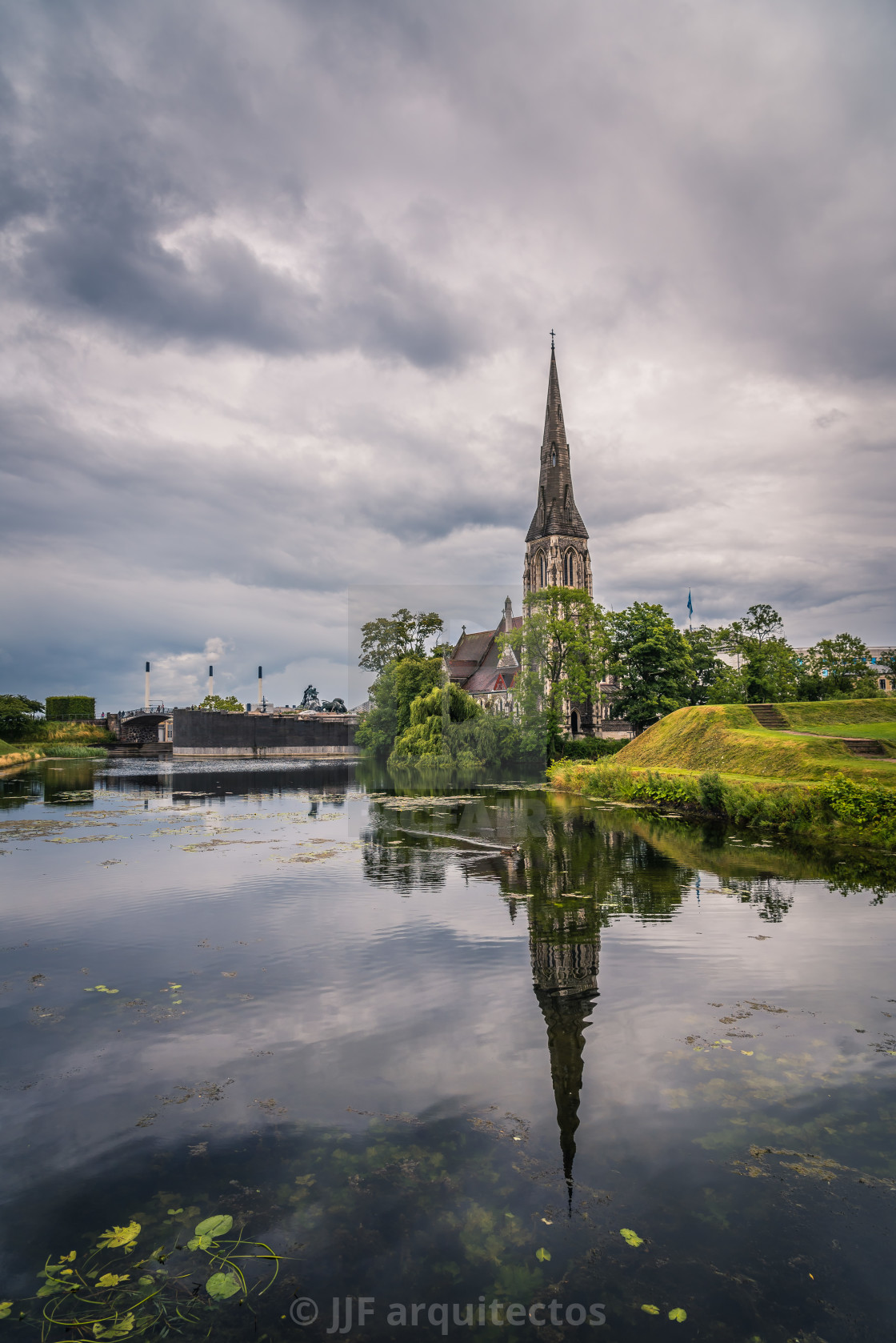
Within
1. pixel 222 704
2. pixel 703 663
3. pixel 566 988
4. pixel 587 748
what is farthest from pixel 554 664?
pixel 222 704

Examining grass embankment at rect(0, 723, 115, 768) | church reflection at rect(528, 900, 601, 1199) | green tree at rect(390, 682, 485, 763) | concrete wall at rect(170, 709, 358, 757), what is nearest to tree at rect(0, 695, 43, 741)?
grass embankment at rect(0, 723, 115, 768)

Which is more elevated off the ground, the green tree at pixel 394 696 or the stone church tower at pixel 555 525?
the stone church tower at pixel 555 525

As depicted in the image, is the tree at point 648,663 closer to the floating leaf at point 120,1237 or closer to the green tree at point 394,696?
the green tree at point 394,696

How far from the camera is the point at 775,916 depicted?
12.1 metres

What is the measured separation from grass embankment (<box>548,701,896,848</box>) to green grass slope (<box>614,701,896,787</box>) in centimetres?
4

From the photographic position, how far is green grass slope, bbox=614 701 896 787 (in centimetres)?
2214

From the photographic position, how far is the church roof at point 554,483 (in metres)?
89.8

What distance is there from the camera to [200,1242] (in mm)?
4633

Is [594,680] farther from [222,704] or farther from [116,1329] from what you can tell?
[222,704]

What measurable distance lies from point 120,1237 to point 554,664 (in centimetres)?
5642

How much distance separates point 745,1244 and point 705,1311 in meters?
0.68

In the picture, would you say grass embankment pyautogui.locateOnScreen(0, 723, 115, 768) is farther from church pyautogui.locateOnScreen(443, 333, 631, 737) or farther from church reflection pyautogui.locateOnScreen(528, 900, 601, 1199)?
church reflection pyautogui.locateOnScreen(528, 900, 601, 1199)

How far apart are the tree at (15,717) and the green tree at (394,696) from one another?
39.5 metres

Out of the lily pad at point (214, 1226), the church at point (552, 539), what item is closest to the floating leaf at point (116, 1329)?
the lily pad at point (214, 1226)
